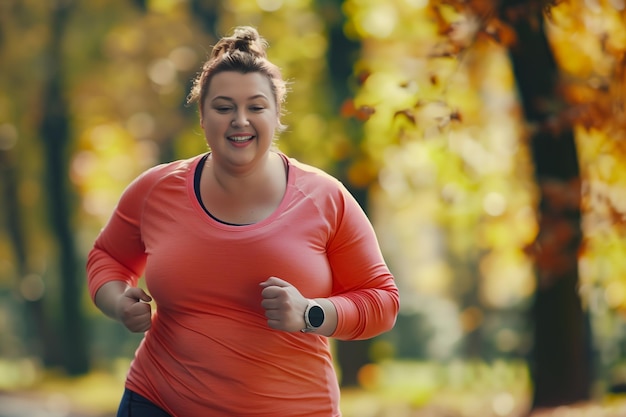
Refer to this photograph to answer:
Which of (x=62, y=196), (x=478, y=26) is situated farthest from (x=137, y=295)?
(x=62, y=196)

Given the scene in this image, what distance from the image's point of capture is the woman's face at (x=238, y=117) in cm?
376

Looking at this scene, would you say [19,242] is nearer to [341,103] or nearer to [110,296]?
[341,103]

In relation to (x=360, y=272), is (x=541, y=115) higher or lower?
higher

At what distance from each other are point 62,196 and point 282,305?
21.4m

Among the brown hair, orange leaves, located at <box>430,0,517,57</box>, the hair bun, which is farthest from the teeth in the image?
orange leaves, located at <box>430,0,517,57</box>

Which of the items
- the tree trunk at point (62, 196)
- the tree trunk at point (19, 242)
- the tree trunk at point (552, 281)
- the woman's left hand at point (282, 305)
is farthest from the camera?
the tree trunk at point (19, 242)

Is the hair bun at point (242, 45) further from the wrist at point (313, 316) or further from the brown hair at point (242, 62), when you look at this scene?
the wrist at point (313, 316)

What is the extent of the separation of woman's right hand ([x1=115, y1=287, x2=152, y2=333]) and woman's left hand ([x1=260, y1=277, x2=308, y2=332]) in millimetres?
503

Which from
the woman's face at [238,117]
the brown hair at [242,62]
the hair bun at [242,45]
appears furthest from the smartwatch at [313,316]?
the hair bun at [242,45]

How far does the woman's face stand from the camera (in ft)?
12.3

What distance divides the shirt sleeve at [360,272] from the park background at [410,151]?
3.10 feet

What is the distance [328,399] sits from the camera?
386cm

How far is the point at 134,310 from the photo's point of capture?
383 centimetres

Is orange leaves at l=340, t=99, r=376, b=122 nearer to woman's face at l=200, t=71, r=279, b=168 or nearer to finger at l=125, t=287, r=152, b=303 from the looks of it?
woman's face at l=200, t=71, r=279, b=168
